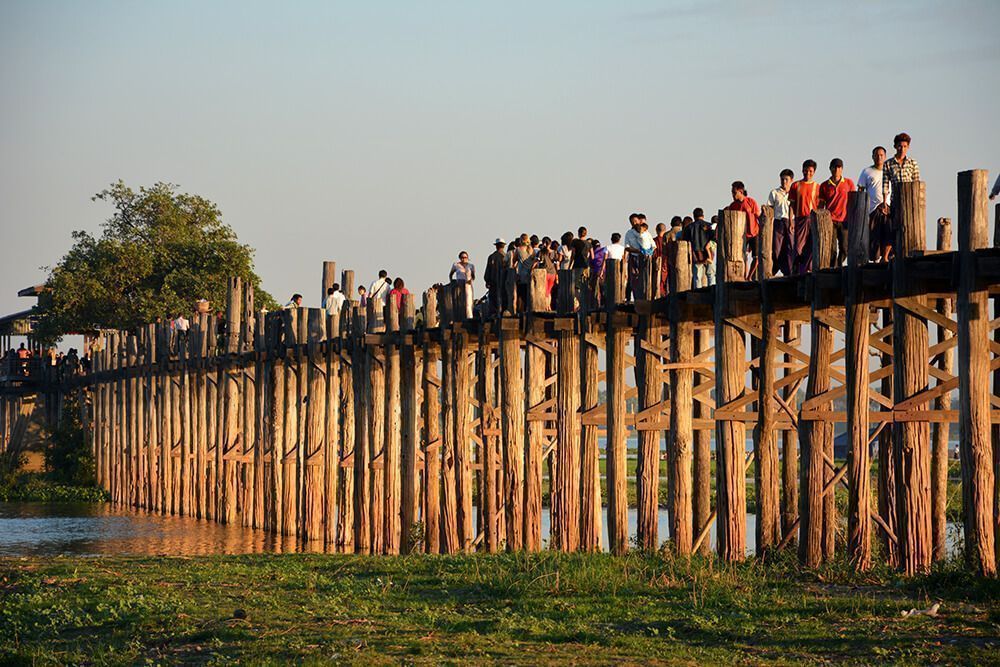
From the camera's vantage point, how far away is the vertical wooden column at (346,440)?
28.7 meters

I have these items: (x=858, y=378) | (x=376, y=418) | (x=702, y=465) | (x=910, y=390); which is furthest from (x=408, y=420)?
(x=910, y=390)

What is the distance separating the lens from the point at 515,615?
13.5 metres

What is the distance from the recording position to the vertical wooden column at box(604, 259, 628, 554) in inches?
773

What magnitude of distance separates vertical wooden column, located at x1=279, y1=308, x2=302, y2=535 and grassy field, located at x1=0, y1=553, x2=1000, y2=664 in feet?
46.0

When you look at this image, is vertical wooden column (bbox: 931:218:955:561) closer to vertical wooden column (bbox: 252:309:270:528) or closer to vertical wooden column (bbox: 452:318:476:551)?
vertical wooden column (bbox: 452:318:476:551)

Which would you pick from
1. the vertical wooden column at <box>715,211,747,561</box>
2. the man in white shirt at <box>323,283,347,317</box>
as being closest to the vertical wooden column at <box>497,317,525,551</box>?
the vertical wooden column at <box>715,211,747,561</box>

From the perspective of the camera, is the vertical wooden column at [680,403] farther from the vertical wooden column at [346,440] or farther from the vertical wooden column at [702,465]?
the vertical wooden column at [346,440]

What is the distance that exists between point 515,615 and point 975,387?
435 centimetres

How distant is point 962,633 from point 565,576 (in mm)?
4039

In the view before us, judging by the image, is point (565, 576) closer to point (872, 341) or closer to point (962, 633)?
point (962, 633)

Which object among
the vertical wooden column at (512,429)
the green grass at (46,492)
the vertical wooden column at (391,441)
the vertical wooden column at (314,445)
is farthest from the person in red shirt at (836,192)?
the green grass at (46,492)

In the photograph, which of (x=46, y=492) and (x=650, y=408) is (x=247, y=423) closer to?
(x=46, y=492)

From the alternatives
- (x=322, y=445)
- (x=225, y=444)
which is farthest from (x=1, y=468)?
(x=322, y=445)

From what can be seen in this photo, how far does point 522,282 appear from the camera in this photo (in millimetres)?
22656
